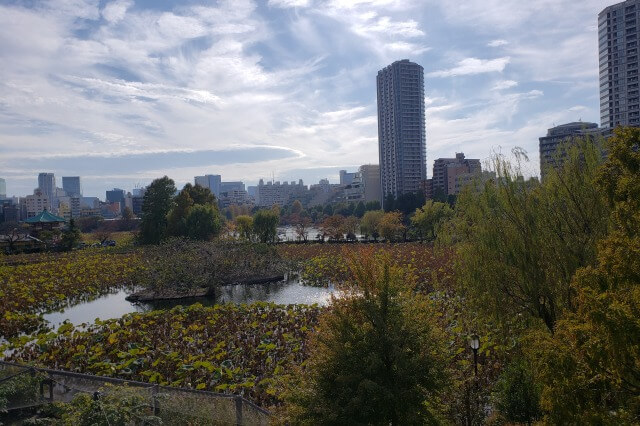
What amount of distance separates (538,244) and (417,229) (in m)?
39.8

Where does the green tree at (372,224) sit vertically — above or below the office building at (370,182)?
below

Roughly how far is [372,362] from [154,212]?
46032 millimetres

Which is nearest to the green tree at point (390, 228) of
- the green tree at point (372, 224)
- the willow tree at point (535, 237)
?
the green tree at point (372, 224)

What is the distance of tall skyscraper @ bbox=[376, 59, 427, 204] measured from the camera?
9412cm

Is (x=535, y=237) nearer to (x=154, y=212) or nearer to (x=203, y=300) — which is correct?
(x=203, y=300)

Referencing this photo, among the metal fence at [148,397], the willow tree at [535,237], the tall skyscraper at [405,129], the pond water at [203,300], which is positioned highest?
the tall skyscraper at [405,129]

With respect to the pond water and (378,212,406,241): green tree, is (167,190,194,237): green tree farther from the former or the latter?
(378,212,406,241): green tree

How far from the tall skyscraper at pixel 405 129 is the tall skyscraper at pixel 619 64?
42022mm

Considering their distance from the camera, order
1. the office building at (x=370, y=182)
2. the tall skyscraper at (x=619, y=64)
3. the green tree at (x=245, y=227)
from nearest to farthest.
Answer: the green tree at (x=245, y=227)
the tall skyscraper at (x=619, y=64)
the office building at (x=370, y=182)

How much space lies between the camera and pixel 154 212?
1912 inches

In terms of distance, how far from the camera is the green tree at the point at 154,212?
4841cm

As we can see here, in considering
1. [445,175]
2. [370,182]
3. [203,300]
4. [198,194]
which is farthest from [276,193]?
[203,300]

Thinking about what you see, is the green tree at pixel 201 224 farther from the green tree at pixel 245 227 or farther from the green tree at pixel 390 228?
the green tree at pixel 390 228

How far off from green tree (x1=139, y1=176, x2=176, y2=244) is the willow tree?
42055 millimetres
